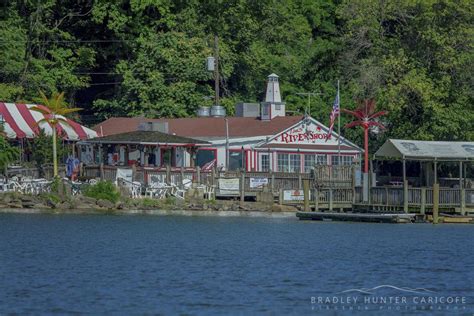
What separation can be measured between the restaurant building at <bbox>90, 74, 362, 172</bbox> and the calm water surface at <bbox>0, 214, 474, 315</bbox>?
9.51m

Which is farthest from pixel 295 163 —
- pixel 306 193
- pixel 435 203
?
pixel 435 203

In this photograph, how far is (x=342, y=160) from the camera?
7538 cm

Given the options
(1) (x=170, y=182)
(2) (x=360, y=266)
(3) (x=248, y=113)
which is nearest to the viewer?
(2) (x=360, y=266)

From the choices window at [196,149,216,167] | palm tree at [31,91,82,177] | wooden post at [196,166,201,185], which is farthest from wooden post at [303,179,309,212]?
palm tree at [31,91,82,177]

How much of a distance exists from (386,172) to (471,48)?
10.2 meters

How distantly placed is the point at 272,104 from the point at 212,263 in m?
34.1

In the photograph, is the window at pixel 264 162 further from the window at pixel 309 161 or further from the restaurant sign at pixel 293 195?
the restaurant sign at pixel 293 195

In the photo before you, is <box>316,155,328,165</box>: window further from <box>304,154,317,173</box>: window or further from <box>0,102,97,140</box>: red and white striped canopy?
<box>0,102,97,140</box>: red and white striped canopy

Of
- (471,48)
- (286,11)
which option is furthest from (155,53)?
(471,48)

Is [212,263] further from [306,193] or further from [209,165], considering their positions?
[209,165]

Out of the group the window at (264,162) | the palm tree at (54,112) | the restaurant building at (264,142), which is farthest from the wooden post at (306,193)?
the palm tree at (54,112)

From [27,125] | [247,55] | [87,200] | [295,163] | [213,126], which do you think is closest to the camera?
[87,200]

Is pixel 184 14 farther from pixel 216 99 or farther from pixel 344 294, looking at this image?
pixel 344 294

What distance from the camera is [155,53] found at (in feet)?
279
